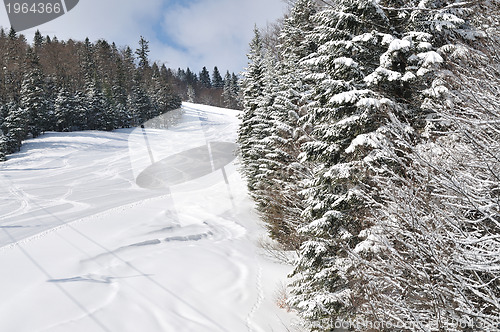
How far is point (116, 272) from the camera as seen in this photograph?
1023 cm

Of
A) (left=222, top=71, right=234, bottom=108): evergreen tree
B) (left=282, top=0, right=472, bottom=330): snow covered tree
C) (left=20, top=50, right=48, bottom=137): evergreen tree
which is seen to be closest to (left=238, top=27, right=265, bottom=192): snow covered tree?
(left=282, top=0, right=472, bottom=330): snow covered tree

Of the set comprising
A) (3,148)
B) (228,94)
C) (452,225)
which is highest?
(228,94)

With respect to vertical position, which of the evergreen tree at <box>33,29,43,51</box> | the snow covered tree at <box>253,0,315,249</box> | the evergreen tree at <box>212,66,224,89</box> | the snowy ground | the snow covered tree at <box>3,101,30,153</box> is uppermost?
the evergreen tree at <box>33,29,43,51</box>

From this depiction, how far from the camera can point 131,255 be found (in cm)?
1175

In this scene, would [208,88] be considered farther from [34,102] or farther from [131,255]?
[131,255]

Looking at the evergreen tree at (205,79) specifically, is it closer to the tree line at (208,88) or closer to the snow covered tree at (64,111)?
the tree line at (208,88)

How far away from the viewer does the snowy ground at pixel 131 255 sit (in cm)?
799

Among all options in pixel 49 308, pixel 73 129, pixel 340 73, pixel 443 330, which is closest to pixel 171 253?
pixel 49 308

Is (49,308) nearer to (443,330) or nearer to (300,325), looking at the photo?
(300,325)

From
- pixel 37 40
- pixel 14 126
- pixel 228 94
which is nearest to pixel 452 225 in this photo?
pixel 14 126

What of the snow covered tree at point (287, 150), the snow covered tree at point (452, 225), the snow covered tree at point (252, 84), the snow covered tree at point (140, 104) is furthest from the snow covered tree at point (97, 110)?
the snow covered tree at point (452, 225)

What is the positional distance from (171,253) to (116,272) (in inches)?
97.1

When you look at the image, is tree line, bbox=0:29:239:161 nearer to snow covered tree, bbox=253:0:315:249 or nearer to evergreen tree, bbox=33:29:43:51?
evergreen tree, bbox=33:29:43:51

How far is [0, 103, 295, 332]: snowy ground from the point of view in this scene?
799 cm
